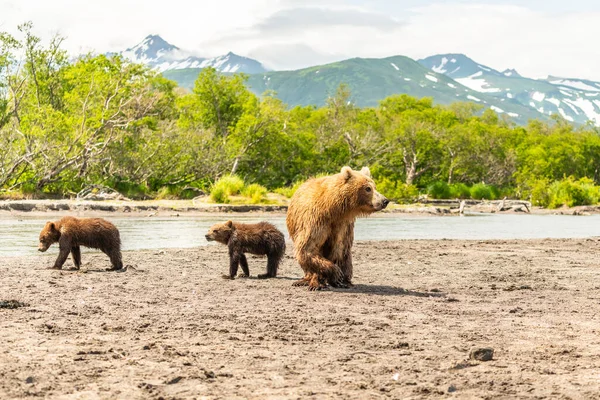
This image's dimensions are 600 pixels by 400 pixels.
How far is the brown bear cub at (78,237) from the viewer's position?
12.9m

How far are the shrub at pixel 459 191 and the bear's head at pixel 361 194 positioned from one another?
2309 inches

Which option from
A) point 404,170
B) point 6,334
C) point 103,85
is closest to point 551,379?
point 6,334

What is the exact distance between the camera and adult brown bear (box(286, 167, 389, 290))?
34.1 feet

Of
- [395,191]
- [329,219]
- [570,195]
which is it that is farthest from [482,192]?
[329,219]

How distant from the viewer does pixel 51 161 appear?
3919 centimetres

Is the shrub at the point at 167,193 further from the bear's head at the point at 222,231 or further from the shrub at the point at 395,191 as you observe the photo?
the bear's head at the point at 222,231

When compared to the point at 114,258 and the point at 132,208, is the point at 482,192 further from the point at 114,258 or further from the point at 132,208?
the point at 114,258

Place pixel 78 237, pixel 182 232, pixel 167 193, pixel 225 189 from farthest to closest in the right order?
pixel 167 193
pixel 225 189
pixel 182 232
pixel 78 237

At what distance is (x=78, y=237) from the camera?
13.0m

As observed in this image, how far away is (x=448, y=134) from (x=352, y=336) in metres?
67.0

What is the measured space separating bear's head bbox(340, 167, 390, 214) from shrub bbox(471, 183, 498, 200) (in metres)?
60.1

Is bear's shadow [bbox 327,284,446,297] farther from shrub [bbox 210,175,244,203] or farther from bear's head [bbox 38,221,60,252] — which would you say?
shrub [bbox 210,175,244,203]

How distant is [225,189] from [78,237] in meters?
29.0

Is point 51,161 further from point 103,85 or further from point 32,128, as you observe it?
point 103,85
